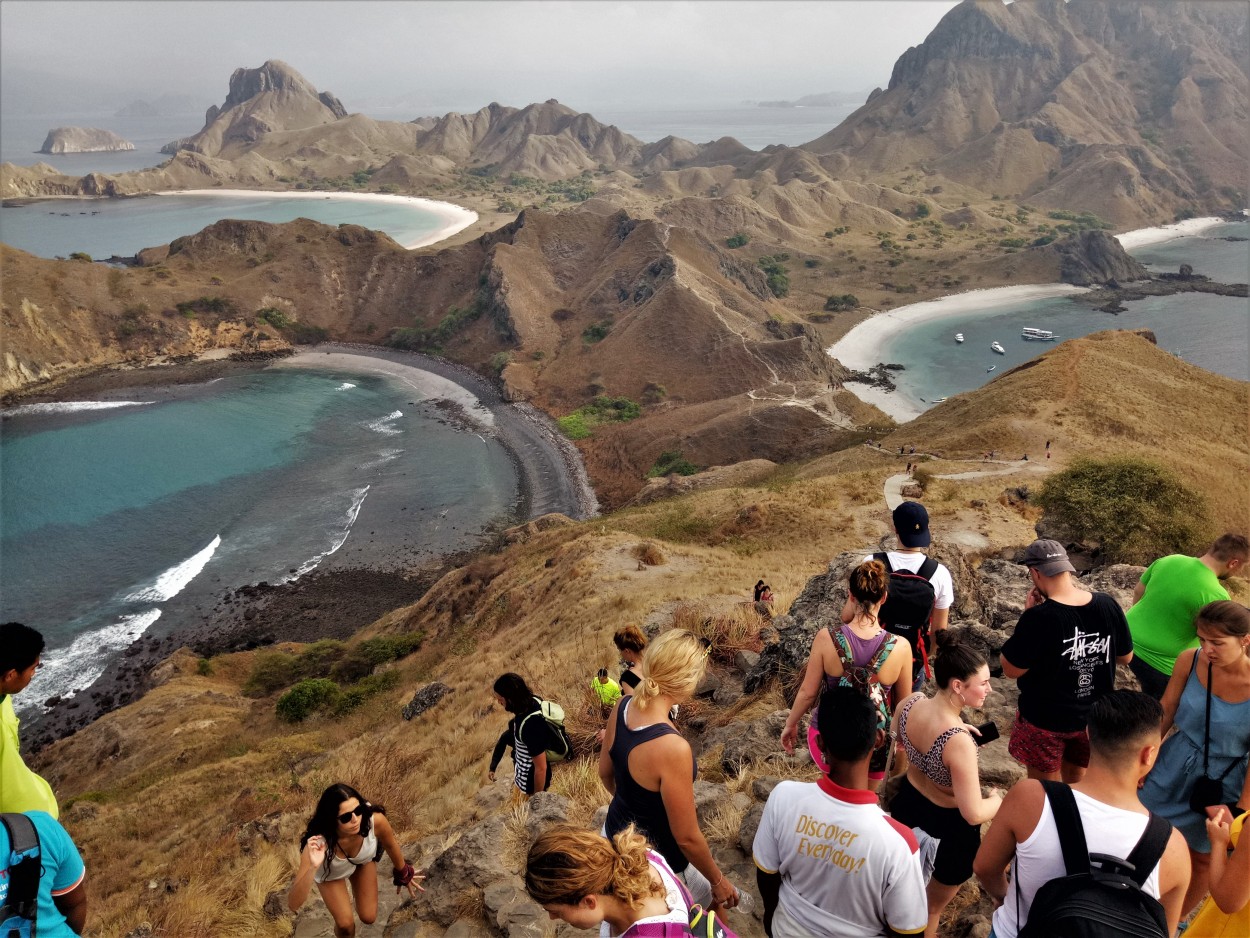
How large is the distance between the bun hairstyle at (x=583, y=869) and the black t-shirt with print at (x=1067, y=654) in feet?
12.5

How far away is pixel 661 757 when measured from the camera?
4.25 meters

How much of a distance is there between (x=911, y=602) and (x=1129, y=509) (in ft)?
70.3

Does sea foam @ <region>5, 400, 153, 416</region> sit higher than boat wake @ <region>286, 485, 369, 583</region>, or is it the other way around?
sea foam @ <region>5, 400, 153, 416</region>

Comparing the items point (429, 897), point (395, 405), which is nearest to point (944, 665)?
point (429, 897)

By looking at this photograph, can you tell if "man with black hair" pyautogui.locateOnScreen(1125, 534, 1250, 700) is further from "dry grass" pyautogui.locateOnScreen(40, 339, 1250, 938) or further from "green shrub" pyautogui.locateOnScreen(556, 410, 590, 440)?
"green shrub" pyautogui.locateOnScreen(556, 410, 590, 440)

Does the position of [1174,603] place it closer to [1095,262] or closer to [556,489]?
[556,489]

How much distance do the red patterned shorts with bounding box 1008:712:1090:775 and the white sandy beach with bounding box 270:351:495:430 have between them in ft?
181

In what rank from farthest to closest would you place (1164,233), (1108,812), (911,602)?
(1164,233)
(911,602)
(1108,812)

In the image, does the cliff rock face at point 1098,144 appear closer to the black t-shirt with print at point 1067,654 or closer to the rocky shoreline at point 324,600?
the rocky shoreline at point 324,600

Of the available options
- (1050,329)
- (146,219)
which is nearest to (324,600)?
(1050,329)

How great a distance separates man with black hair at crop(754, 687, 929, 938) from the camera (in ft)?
11.6

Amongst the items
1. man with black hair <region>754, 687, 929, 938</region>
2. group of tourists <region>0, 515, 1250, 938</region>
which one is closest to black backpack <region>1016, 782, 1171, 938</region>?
group of tourists <region>0, 515, 1250, 938</region>

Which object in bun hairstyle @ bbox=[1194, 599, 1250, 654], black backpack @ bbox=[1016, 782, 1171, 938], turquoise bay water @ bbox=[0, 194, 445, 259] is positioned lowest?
black backpack @ bbox=[1016, 782, 1171, 938]

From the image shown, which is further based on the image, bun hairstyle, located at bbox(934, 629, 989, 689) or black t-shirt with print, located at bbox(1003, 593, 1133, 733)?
black t-shirt with print, located at bbox(1003, 593, 1133, 733)
